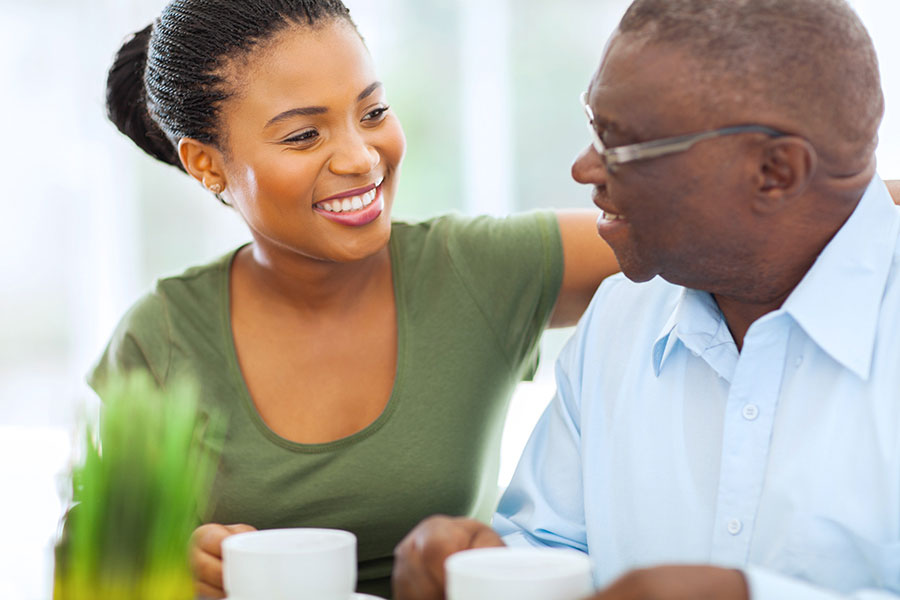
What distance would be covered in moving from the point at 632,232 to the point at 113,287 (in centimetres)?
486

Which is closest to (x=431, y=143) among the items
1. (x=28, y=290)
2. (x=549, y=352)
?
(x=549, y=352)

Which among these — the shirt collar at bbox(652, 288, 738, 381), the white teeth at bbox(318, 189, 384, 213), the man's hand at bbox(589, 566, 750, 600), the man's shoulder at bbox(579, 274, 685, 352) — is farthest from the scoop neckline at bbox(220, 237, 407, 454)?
the man's hand at bbox(589, 566, 750, 600)

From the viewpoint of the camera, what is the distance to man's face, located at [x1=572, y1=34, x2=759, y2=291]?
1102mm

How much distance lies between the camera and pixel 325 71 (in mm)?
1667

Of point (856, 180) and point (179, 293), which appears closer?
point (856, 180)

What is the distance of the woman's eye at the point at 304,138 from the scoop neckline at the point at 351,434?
1.06 feet

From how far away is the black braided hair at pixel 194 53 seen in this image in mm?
1717

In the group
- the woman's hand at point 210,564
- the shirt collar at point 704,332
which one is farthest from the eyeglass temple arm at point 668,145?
the woman's hand at point 210,564

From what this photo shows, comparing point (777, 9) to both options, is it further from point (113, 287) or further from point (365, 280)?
point (113, 287)

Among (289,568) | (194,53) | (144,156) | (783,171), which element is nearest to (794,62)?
(783,171)

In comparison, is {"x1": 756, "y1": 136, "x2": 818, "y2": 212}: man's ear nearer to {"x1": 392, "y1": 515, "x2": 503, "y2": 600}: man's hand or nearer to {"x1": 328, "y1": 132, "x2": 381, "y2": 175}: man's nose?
{"x1": 392, "y1": 515, "x2": 503, "y2": 600}: man's hand

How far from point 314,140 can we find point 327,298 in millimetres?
344

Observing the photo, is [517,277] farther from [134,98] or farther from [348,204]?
[134,98]

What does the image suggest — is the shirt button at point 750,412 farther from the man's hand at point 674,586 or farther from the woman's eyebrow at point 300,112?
the woman's eyebrow at point 300,112
